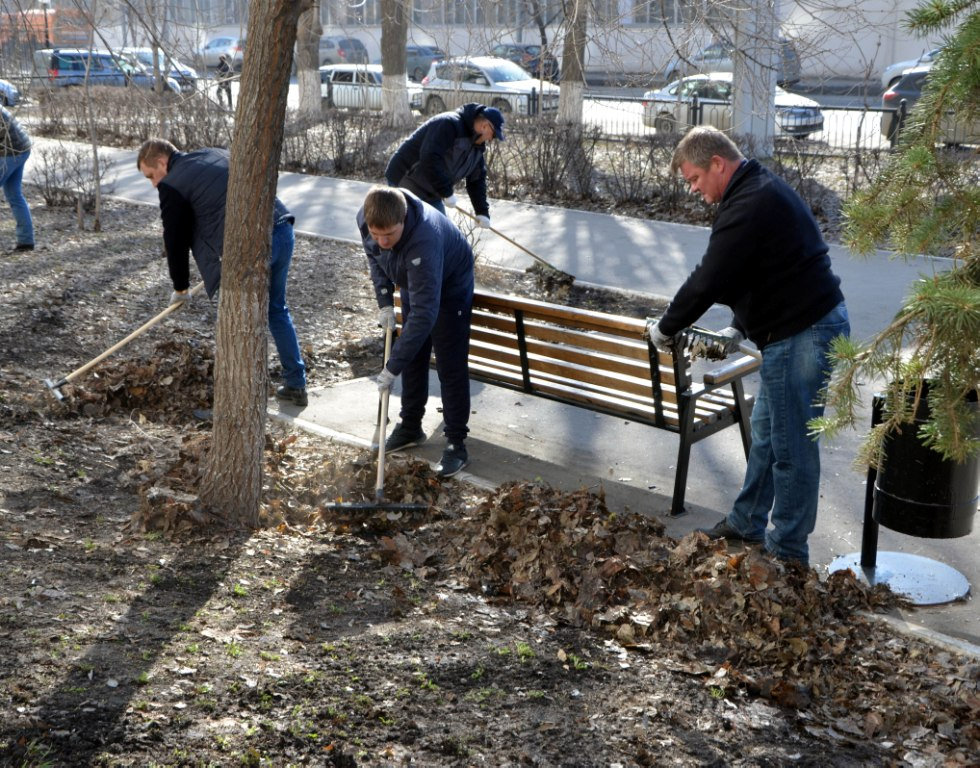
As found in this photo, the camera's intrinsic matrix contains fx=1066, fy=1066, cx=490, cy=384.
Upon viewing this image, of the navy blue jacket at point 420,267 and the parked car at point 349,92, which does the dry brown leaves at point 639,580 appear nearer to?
the navy blue jacket at point 420,267

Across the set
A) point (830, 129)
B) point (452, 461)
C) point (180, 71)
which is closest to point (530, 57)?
point (180, 71)

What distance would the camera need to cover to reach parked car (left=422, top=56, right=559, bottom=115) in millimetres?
19422

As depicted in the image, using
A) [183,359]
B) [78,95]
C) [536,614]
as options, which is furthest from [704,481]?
[78,95]

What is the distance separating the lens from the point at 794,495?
4.22m

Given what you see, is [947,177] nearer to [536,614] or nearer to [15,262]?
[536,614]

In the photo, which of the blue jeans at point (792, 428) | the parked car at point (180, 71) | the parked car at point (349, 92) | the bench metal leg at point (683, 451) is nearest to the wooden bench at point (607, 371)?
the bench metal leg at point (683, 451)

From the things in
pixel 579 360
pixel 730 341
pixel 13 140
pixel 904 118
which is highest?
pixel 904 118

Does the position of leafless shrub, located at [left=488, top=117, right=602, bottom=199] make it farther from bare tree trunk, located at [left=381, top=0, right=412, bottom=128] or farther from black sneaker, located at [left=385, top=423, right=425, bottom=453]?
black sneaker, located at [left=385, top=423, right=425, bottom=453]

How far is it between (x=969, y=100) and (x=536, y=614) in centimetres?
217

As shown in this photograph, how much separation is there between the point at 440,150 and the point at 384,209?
9.15 ft

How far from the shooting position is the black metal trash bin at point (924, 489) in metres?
3.82

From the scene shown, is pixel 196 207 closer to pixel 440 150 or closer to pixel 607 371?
pixel 440 150

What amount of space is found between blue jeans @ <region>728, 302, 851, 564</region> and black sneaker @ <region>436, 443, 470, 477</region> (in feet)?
5.06

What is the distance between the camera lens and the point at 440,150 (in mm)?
7348
